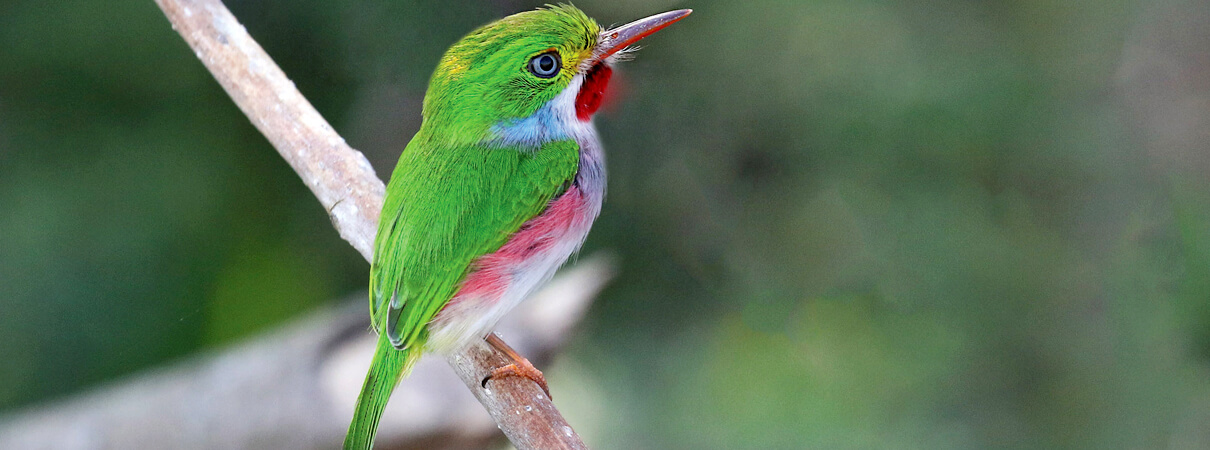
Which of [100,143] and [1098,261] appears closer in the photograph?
[100,143]

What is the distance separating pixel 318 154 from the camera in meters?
2.40

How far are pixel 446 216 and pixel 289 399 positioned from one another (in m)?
1.38

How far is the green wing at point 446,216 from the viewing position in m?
1.86

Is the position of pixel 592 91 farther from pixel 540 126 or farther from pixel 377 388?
pixel 377 388

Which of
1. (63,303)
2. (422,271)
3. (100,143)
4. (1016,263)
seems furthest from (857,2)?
(63,303)

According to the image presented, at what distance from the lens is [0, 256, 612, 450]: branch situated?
9.68ft

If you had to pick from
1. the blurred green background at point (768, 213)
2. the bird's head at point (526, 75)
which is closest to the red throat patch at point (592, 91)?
the bird's head at point (526, 75)

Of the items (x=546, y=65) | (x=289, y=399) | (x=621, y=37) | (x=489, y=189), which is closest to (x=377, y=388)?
(x=489, y=189)

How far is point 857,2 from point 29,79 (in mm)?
2617

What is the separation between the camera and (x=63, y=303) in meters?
3.28

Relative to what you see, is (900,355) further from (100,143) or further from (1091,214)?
(100,143)

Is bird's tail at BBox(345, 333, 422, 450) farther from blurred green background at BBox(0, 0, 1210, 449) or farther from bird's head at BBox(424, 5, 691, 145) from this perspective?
blurred green background at BBox(0, 0, 1210, 449)

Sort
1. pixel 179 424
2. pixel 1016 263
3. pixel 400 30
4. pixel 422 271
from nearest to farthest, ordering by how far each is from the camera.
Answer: pixel 422 271, pixel 179 424, pixel 400 30, pixel 1016 263

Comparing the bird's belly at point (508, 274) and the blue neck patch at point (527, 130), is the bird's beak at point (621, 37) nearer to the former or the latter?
the blue neck patch at point (527, 130)
